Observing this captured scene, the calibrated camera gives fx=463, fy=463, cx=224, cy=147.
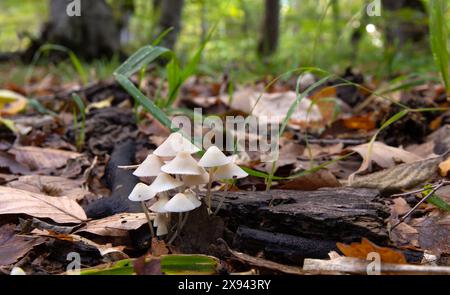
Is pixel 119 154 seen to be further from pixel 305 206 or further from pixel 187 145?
pixel 305 206

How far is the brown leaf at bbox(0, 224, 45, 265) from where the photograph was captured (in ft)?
3.93

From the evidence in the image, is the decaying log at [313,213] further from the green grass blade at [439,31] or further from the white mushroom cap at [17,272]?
the green grass blade at [439,31]

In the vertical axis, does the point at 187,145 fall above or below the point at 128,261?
above

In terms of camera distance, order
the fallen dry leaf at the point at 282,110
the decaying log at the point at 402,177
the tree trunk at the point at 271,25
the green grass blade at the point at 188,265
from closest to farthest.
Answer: the green grass blade at the point at 188,265, the decaying log at the point at 402,177, the fallen dry leaf at the point at 282,110, the tree trunk at the point at 271,25

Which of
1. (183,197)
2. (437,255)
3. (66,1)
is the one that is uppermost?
(66,1)

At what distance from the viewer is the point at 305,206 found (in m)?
1.26

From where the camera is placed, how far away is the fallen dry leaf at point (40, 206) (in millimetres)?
1391
